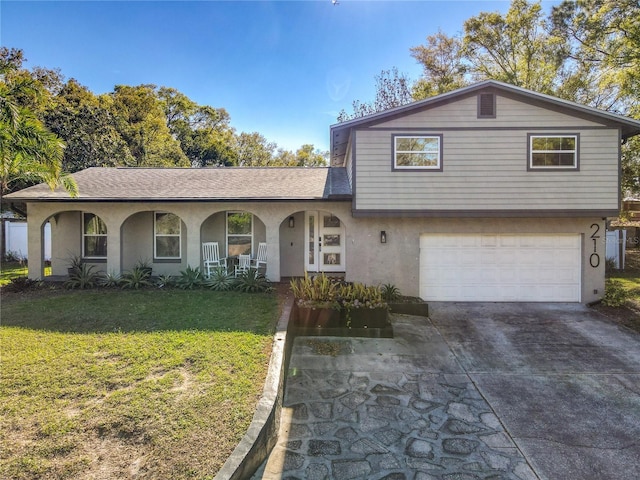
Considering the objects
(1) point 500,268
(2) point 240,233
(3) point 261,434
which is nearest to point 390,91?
(2) point 240,233

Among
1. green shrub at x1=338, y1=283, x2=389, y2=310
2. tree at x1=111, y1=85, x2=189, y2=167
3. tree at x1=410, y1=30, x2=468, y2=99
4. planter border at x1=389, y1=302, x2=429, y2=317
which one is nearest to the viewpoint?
green shrub at x1=338, y1=283, x2=389, y2=310

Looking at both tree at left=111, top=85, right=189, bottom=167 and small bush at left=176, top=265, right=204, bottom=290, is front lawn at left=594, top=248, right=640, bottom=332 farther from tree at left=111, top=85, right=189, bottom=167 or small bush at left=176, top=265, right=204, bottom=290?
tree at left=111, top=85, right=189, bottom=167

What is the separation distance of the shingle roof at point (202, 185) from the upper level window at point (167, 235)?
1141 millimetres

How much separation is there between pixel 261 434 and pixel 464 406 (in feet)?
9.45

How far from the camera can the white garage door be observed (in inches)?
391

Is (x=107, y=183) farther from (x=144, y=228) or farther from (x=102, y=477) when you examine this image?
(x=102, y=477)

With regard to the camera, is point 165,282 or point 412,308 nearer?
point 412,308

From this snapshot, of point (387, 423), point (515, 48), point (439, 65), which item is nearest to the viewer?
point (387, 423)

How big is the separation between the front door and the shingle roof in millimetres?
1354

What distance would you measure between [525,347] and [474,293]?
3284 millimetres

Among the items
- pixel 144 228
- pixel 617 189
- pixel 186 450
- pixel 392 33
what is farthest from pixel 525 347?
pixel 144 228

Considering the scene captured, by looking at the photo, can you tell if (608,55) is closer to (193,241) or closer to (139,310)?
(193,241)

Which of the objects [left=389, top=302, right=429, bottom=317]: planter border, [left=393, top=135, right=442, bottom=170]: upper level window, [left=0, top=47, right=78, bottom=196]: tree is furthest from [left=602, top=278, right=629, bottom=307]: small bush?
[left=0, top=47, right=78, bottom=196]: tree

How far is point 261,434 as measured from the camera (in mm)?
3539
